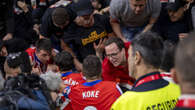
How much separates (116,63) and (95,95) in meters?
0.78

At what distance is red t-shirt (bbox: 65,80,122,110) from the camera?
313 centimetres

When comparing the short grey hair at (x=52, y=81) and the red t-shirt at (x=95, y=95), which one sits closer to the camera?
the short grey hair at (x=52, y=81)

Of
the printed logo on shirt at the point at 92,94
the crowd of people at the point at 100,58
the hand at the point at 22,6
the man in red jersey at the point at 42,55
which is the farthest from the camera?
the hand at the point at 22,6

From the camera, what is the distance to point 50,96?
2.11m

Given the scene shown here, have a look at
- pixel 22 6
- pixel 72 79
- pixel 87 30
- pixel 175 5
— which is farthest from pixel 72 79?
pixel 22 6

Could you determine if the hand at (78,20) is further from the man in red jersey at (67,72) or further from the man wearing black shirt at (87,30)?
the man in red jersey at (67,72)

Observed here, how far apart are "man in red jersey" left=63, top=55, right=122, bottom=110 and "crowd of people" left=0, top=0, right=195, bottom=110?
0.01 metres

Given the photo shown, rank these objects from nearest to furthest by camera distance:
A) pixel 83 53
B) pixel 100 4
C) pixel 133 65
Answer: pixel 133 65
pixel 83 53
pixel 100 4

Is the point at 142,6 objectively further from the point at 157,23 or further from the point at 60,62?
the point at 60,62

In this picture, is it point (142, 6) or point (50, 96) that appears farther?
point (142, 6)

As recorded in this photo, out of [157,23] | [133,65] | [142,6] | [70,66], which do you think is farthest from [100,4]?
[133,65]

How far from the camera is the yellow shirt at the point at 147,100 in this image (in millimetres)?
1989

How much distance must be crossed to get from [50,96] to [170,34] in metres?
2.90

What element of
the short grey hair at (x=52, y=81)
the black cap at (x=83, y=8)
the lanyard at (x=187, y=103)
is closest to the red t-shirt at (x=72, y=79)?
the short grey hair at (x=52, y=81)
